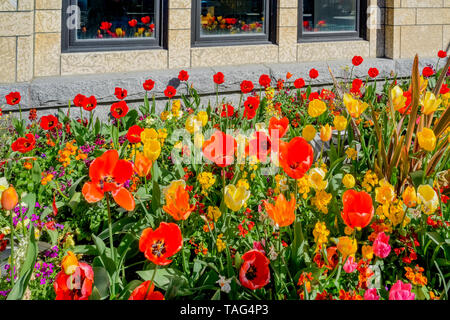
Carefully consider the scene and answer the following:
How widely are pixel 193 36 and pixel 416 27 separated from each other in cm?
279

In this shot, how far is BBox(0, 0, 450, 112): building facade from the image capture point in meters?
4.11

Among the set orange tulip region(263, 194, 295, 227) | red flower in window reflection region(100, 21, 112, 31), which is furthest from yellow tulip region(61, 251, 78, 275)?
red flower in window reflection region(100, 21, 112, 31)

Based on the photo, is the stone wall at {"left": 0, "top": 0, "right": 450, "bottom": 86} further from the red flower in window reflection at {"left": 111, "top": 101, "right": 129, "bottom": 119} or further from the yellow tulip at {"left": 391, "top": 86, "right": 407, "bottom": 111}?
the yellow tulip at {"left": 391, "top": 86, "right": 407, "bottom": 111}

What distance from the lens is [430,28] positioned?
561 centimetres

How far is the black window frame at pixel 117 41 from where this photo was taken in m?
4.43

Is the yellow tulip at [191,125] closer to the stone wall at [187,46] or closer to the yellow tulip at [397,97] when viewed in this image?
the yellow tulip at [397,97]

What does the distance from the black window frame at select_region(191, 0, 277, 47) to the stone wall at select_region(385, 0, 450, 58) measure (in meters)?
1.48

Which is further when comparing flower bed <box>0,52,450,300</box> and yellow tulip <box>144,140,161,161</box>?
yellow tulip <box>144,140,161,161</box>

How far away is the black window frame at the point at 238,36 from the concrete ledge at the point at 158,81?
351 mm

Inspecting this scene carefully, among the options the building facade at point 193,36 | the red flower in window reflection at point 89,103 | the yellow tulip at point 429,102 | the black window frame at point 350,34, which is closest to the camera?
the yellow tulip at point 429,102

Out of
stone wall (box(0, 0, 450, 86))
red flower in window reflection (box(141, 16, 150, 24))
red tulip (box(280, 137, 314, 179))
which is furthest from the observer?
red flower in window reflection (box(141, 16, 150, 24))

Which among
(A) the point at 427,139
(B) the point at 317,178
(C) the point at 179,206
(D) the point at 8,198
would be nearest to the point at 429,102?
(A) the point at 427,139

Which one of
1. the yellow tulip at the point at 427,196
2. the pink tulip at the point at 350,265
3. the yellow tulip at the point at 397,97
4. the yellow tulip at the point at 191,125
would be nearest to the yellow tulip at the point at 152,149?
the yellow tulip at the point at 191,125
